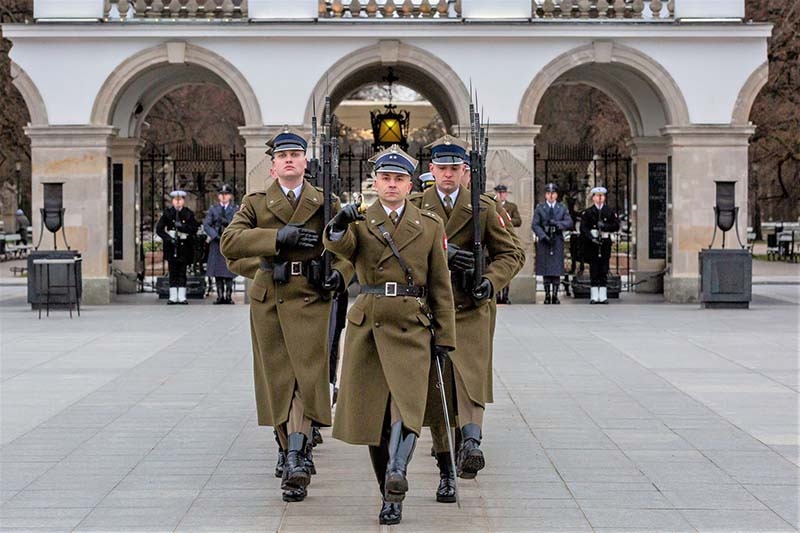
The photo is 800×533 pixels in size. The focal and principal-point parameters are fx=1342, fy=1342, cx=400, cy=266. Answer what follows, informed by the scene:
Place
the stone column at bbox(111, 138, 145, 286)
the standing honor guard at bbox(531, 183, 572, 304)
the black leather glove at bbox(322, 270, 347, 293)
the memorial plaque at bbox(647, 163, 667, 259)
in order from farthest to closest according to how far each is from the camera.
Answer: the memorial plaque at bbox(647, 163, 667, 259)
the stone column at bbox(111, 138, 145, 286)
the standing honor guard at bbox(531, 183, 572, 304)
the black leather glove at bbox(322, 270, 347, 293)

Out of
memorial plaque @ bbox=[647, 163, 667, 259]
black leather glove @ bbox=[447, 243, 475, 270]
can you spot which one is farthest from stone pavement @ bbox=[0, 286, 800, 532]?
memorial plaque @ bbox=[647, 163, 667, 259]

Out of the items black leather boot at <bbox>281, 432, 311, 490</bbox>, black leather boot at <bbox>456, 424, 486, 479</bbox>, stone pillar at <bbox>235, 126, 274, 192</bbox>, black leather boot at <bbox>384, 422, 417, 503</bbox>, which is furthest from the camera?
stone pillar at <bbox>235, 126, 274, 192</bbox>

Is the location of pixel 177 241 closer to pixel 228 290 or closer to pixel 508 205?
pixel 228 290

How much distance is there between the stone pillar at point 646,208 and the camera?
23781 mm

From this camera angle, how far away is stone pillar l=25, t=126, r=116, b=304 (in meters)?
21.1

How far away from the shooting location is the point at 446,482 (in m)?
7.31

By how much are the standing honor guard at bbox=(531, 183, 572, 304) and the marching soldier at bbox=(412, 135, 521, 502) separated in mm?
12981

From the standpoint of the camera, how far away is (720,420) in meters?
9.96

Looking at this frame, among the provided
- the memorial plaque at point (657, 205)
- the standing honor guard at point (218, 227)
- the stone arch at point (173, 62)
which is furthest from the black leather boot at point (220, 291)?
the memorial plaque at point (657, 205)

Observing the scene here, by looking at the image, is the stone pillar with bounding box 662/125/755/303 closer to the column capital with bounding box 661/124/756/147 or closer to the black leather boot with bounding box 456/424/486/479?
the column capital with bounding box 661/124/756/147

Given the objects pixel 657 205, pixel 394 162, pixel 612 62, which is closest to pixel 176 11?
pixel 612 62

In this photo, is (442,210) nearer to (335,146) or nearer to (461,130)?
(335,146)

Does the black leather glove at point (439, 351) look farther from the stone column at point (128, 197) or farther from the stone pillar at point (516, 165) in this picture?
the stone column at point (128, 197)

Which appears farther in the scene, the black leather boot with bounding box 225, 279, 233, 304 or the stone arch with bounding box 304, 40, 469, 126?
the black leather boot with bounding box 225, 279, 233, 304
